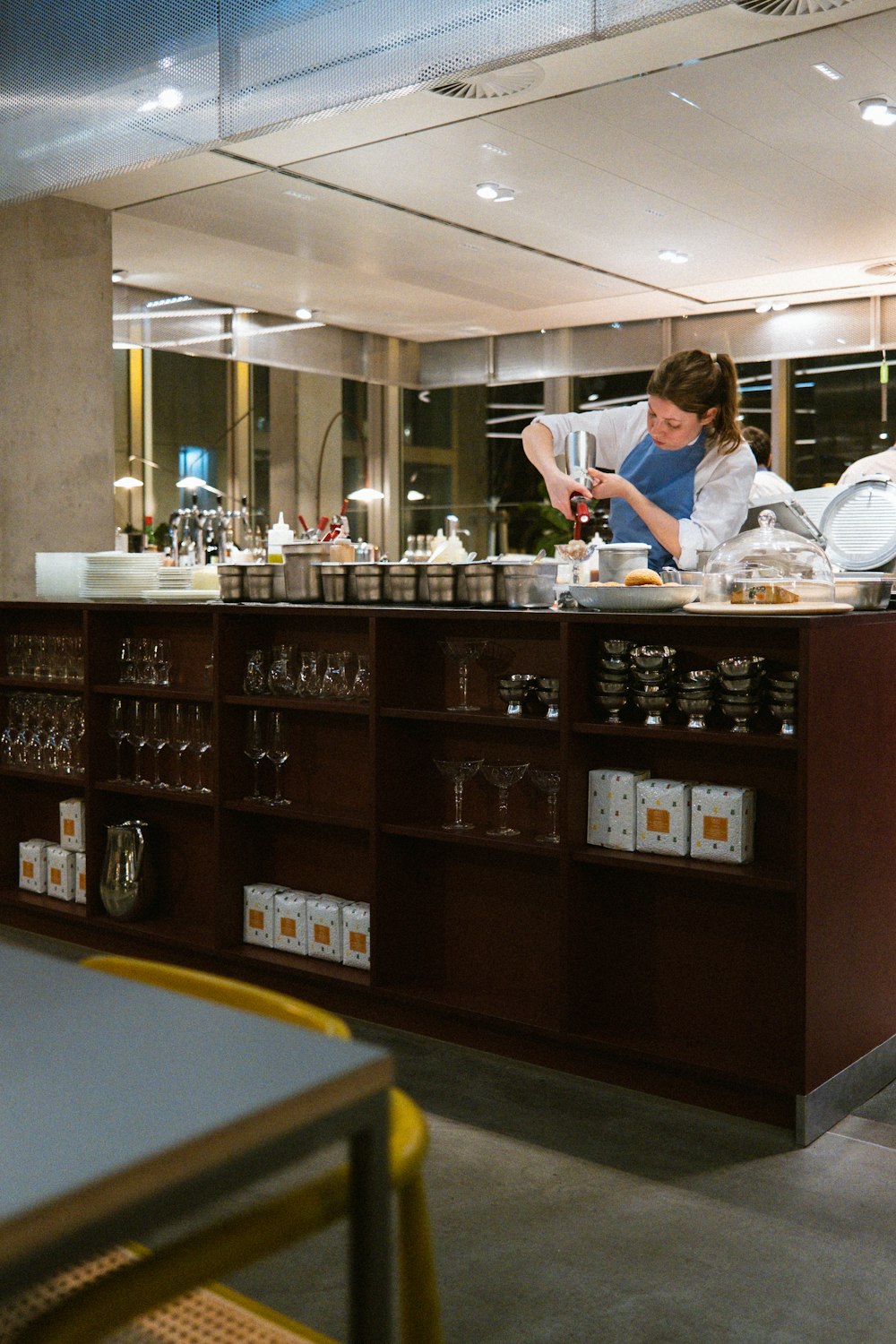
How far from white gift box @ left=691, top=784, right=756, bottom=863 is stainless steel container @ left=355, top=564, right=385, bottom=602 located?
119 cm

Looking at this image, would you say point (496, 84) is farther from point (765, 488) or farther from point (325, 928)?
point (325, 928)

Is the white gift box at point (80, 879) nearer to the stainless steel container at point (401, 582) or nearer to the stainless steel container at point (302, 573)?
the stainless steel container at point (302, 573)

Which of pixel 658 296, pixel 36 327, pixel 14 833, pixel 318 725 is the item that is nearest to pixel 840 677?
pixel 318 725

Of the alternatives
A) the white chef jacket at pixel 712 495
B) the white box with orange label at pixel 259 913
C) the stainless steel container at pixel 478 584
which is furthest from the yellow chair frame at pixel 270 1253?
the white chef jacket at pixel 712 495

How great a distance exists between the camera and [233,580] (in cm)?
428

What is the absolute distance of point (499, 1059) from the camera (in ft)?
11.5

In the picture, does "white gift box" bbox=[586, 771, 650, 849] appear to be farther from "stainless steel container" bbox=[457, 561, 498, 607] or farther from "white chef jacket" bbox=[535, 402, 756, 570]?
"white chef jacket" bbox=[535, 402, 756, 570]

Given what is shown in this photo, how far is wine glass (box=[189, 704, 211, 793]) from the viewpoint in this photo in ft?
14.3

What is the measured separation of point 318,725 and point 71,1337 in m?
3.21

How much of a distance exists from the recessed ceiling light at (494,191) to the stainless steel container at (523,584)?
3.32 metres

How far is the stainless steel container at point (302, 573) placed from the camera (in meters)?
4.04

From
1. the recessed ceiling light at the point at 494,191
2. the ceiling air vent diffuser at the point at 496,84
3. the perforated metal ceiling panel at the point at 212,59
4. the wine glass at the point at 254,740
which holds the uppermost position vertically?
the recessed ceiling light at the point at 494,191

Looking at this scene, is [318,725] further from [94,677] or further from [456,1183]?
[456,1183]

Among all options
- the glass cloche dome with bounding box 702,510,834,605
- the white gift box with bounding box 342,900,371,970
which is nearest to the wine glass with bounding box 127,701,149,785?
the white gift box with bounding box 342,900,371,970
